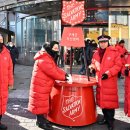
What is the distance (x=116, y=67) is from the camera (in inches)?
244

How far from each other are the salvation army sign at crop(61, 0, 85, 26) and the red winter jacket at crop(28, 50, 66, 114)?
1.30m

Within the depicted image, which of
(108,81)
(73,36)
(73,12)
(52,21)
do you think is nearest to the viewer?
(108,81)

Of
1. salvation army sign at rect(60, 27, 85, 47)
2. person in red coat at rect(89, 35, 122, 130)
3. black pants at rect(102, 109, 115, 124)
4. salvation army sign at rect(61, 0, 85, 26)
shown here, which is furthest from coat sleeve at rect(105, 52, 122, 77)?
salvation army sign at rect(61, 0, 85, 26)

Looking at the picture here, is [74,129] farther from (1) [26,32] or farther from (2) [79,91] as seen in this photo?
(1) [26,32]

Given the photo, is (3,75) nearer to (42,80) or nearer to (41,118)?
(42,80)

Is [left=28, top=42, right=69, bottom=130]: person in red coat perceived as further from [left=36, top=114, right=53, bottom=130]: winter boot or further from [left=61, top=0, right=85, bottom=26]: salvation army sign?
[left=61, top=0, right=85, bottom=26]: salvation army sign

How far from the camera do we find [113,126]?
6391 mm

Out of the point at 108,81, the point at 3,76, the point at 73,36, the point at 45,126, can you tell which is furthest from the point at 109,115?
the point at 3,76

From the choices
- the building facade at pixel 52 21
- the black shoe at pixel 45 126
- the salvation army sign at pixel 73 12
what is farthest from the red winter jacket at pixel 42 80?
the building facade at pixel 52 21

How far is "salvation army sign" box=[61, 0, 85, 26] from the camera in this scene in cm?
709

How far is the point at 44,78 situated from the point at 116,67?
1342mm

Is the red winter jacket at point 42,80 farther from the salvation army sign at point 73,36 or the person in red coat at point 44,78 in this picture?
the salvation army sign at point 73,36

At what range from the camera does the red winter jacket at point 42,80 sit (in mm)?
6105

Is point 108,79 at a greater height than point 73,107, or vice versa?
point 108,79
